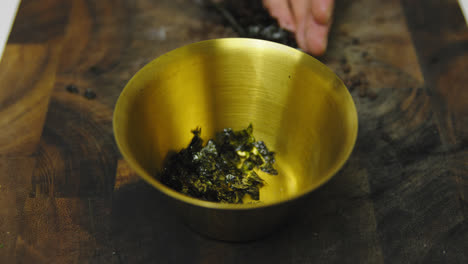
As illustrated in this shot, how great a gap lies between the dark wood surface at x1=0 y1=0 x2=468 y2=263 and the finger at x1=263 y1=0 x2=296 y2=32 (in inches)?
5.5

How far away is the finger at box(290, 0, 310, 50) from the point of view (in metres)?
1.12

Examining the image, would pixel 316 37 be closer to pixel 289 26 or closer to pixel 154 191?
pixel 289 26

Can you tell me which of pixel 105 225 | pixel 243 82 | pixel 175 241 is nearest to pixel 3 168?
pixel 105 225

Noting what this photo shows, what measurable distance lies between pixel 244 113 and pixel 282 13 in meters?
0.40

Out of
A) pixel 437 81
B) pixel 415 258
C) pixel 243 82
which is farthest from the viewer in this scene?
pixel 437 81

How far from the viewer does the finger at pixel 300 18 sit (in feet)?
3.67

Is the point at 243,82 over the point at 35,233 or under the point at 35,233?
over

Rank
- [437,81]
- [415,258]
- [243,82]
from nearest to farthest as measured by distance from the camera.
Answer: [415,258]
[243,82]
[437,81]

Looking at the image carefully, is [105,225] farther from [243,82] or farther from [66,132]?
[243,82]

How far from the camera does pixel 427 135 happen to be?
3.15 ft

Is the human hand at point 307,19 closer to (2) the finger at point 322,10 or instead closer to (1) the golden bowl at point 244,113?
(2) the finger at point 322,10

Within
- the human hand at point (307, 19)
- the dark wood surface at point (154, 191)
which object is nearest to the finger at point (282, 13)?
the human hand at point (307, 19)

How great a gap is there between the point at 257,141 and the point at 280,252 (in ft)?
0.91

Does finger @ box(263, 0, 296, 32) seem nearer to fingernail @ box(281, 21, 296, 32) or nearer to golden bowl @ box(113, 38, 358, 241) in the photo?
fingernail @ box(281, 21, 296, 32)
